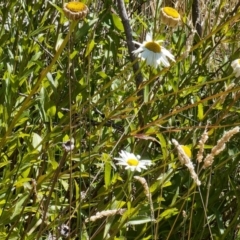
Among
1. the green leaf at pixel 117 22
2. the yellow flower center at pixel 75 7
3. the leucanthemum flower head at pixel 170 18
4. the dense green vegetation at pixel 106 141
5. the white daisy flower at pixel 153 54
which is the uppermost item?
the yellow flower center at pixel 75 7

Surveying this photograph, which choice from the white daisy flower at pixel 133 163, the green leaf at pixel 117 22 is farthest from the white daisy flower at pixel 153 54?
the green leaf at pixel 117 22

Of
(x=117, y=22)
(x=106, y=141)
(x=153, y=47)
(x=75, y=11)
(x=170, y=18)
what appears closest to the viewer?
(x=75, y=11)

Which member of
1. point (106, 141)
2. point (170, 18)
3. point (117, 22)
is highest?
point (170, 18)

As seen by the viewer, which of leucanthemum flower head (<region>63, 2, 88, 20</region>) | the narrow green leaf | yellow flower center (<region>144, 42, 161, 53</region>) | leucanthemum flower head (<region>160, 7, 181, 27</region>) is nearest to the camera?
leucanthemum flower head (<region>63, 2, 88, 20</region>)

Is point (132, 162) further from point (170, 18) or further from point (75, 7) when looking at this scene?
point (75, 7)

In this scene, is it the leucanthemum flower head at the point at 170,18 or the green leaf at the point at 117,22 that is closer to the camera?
the leucanthemum flower head at the point at 170,18

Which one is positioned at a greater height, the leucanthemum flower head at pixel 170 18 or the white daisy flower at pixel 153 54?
the leucanthemum flower head at pixel 170 18

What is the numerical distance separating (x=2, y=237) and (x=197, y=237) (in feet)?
1.63

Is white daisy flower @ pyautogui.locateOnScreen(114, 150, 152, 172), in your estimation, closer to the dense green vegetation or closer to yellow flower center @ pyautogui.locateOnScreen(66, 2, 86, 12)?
the dense green vegetation

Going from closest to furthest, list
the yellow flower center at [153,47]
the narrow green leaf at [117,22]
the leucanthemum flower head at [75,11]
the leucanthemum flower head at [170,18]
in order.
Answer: the leucanthemum flower head at [75,11], the leucanthemum flower head at [170,18], the yellow flower center at [153,47], the narrow green leaf at [117,22]

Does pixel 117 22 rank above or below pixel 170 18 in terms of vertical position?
below

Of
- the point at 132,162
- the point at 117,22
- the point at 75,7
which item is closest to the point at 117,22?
the point at 117,22

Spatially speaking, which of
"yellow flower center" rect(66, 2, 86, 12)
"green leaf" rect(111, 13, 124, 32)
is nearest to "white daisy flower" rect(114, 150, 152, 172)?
"yellow flower center" rect(66, 2, 86, 12)

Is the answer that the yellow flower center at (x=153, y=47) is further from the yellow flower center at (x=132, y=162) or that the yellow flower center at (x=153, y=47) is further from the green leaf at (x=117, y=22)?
the green leaf at (x=117, y=22)
